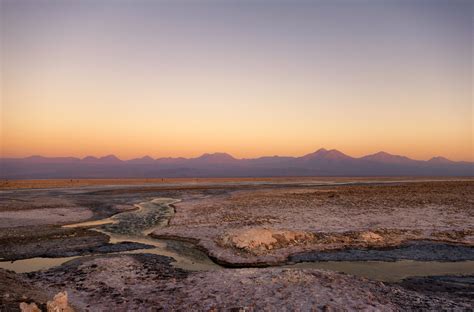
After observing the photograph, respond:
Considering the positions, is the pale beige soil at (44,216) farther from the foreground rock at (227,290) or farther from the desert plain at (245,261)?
the foreground rock at (227,290)

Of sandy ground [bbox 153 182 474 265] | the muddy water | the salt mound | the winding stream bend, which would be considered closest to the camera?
the muddy water

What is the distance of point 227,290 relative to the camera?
14125mm

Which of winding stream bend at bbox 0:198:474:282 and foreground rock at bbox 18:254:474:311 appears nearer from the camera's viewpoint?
foreground rock at bbox 18:254:474:311

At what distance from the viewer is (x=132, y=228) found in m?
31.1

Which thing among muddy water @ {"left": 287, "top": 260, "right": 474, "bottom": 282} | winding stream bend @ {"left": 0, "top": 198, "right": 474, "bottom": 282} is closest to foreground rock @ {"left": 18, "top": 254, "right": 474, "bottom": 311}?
winding stream bend @ {"left": 0, "top": 198, "right": 474, "bottom": 282}

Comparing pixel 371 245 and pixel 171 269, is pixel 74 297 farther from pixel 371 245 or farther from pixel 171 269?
pixel 371 245

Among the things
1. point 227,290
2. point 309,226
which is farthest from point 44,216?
point 227,290

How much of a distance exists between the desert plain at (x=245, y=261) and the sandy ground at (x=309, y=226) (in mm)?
100

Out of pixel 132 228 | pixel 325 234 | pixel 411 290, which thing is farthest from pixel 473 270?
pixel 132 228

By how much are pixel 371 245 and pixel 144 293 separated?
1521 centimetres

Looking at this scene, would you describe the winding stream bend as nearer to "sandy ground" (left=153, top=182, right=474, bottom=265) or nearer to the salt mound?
"sandy ground" (left=153, top=182, right=474, bottom=265)

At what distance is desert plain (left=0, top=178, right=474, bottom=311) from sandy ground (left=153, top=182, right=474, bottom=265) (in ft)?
0.33

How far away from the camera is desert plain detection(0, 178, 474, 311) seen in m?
13.0

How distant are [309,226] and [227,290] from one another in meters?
15.6
